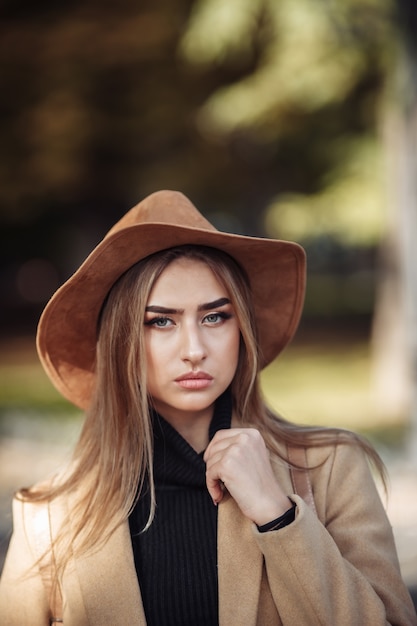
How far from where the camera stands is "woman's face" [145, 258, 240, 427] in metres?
2.18

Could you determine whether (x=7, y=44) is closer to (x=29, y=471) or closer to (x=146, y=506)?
(x=29, y=471)

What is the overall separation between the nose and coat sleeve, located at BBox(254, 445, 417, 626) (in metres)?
0.47

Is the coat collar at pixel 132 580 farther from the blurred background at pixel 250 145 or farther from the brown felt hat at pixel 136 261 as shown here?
the blurred background at pixel 250 145

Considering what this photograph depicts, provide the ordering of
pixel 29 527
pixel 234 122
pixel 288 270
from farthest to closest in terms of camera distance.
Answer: pixel 234 122 → pixel 288 270 → pixel 29 527

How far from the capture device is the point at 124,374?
232cm

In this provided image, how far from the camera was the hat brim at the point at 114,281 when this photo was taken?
2207 millimetres

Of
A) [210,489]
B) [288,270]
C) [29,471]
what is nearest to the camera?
[210,489]

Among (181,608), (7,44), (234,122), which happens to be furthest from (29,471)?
(7,44)

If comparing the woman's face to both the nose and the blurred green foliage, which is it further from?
the blurred green foliage

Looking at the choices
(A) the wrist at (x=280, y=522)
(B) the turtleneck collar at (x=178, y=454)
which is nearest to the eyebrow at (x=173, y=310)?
(B) the turtleneck collar at (x=178, y=454)

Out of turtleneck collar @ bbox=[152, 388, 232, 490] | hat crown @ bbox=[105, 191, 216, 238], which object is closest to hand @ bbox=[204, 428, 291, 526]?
turtleneck collar @ bbox=[152, 388, 232, 490]

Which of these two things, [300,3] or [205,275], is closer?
[205,275]

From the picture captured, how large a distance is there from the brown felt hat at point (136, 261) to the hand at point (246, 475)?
492 mm

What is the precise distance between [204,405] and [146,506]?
0.38 meters
